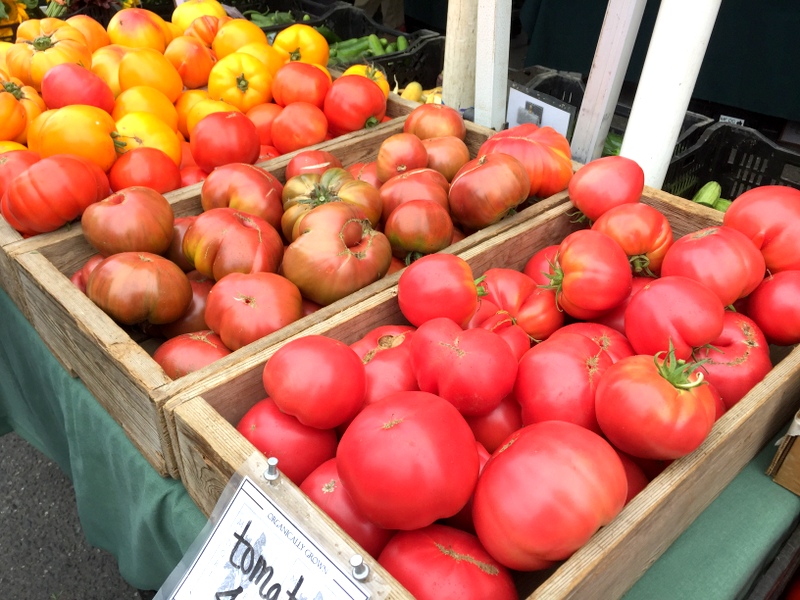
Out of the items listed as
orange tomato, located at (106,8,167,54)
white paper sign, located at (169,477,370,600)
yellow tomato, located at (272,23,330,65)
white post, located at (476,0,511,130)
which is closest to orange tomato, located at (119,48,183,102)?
orange tomato, located at (106,8,167,54)

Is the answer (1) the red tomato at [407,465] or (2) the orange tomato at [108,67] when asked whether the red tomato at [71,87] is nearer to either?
(2) the orange tomato at [108,67]

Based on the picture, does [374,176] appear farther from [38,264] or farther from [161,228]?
[38,264]

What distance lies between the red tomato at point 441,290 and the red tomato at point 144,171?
90 centimetres

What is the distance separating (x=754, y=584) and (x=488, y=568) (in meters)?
0.64

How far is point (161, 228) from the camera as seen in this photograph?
1.46m

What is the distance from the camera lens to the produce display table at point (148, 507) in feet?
3.35

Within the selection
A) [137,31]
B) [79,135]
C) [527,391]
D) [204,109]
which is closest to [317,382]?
[527,391]

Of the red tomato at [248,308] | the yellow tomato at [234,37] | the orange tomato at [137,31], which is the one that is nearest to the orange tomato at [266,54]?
the yellow tomato at [234,37]

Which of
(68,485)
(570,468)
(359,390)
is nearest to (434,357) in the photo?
(359,390)

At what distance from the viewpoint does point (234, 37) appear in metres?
2.39

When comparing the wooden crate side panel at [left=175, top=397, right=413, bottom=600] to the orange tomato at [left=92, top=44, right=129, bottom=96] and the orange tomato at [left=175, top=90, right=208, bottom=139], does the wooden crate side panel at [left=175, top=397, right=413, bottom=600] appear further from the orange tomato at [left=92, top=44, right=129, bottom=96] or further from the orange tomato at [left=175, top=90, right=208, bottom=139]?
the orange tomato at [left=92, top=44, right=129, bottom=96]

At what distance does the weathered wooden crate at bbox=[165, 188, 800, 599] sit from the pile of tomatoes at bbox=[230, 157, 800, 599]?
37 mm

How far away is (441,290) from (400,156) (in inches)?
25.4

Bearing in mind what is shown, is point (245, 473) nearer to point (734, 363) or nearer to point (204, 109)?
point (734, 363)
